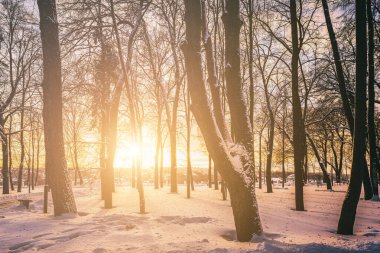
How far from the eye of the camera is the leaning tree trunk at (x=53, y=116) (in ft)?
27.2

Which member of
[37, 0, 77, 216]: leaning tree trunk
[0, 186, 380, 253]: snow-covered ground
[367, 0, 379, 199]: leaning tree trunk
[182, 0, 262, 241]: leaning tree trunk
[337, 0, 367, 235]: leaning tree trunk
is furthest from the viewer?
[367, 0, 379, 199]: leaning tree trunk

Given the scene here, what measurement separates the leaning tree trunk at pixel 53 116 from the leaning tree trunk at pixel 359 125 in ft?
24.5

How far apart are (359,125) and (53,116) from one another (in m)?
8.14

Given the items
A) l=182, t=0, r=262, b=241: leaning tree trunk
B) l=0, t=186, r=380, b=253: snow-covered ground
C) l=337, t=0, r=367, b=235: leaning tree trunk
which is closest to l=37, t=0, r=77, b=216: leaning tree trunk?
l=0, t=186, r=380, b=253: snow-covered ground

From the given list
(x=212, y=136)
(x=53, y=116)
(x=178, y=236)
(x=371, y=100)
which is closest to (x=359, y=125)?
(x=212, y=136)

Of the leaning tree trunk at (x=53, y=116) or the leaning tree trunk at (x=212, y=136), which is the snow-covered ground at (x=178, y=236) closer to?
the leaning tree trunk at (x=212, y=136)

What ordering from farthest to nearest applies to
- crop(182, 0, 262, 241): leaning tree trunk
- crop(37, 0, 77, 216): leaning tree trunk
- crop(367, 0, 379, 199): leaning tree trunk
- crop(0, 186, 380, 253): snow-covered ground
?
crop(367, 0, 379, 199): leaning tree trunk < crop(37, 0, 77, 216): leaning tree trunk < crop(182, 0, 262, 241): leaning tree trunk < crop(0, 186, 380, 253): snow-covered ground

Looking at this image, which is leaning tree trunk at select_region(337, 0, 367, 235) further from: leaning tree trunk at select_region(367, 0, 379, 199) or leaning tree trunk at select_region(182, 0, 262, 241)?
leaning tree trunk at select_region(367, 0, 379, 199)

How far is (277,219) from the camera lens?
849 centimetres

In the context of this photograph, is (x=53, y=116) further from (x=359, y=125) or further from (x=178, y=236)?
(x=359, y=125)

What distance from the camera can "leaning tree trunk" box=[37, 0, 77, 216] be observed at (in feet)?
27.2

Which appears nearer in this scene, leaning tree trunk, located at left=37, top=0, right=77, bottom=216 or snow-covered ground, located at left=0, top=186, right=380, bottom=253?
snow-covered ground, located at left=0, top=186, right=380, bottom=253

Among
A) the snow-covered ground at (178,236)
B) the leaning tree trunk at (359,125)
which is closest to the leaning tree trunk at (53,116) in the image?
the snow-covered ground at (178,236)

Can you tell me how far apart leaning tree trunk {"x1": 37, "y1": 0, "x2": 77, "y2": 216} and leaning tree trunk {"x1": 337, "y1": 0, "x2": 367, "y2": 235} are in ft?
24.5
